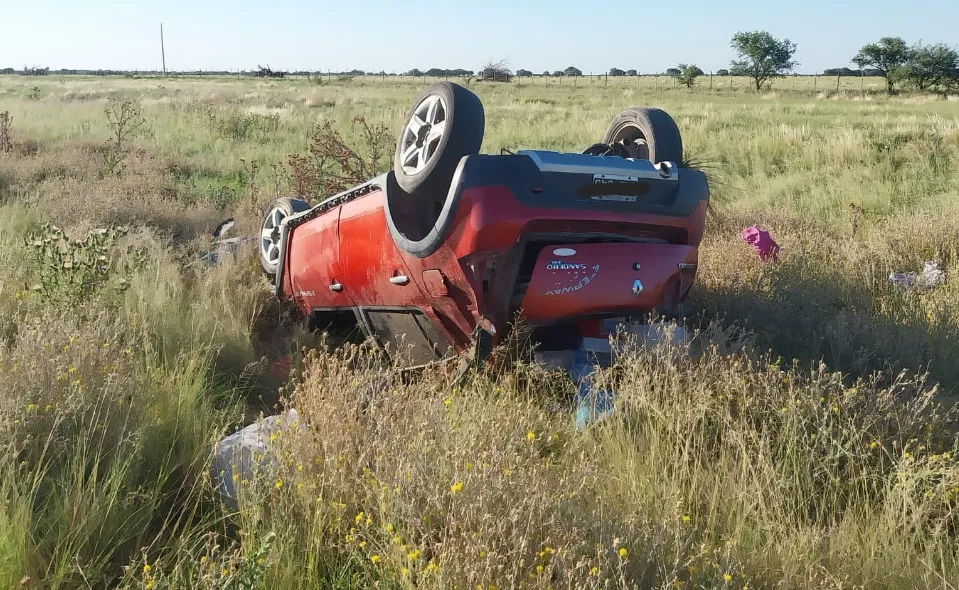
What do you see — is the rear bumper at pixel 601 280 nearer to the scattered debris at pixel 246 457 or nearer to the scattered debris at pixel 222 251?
the scattered debris at pixel 246 457

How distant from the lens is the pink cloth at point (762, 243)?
23.5 feet

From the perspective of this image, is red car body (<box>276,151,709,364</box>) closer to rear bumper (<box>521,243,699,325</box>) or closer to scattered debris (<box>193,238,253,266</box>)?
rear bumper (<box>521,243,699,325</box>)

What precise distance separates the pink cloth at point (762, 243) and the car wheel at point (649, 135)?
273 cm

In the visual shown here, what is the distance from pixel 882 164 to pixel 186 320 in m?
12.0

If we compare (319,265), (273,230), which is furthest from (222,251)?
(319,265)

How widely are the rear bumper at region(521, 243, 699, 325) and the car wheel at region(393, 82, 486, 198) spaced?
0.69 meters

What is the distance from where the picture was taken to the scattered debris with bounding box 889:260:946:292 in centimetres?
659

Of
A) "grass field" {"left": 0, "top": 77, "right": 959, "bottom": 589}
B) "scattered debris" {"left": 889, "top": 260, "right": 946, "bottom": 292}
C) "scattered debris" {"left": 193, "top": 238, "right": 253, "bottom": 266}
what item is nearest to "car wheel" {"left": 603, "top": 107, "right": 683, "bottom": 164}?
"grass field" {"left": 0, "top": 77, "right": 959, "bottom": 589}

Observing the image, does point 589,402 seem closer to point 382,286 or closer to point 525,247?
point 525,247

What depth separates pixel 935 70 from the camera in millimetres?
60688

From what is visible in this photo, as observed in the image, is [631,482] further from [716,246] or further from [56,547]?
[716,246]

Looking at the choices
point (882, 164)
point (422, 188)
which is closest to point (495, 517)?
point (422, 188)

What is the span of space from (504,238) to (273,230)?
345cm

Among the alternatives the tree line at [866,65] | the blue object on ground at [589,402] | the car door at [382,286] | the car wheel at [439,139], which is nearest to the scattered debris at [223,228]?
the car door at [382,286]
